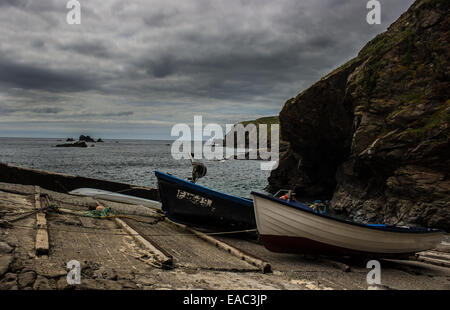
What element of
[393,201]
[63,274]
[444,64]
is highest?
[444,64]

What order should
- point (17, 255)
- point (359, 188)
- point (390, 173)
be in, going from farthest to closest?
1. point (359, 188)
2. point (390, 173)
3. point (17, 255)

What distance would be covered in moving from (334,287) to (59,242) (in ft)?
19.4

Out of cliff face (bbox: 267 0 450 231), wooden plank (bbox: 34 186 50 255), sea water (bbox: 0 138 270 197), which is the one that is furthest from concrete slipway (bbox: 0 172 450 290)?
sea water (bbox: 0 138 270 197)

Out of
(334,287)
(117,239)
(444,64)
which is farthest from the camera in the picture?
(444,64)

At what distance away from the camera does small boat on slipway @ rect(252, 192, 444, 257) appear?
7969 millimetres

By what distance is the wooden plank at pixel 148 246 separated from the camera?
622cm

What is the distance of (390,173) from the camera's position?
18.5m

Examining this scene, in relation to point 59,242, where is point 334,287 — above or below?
below

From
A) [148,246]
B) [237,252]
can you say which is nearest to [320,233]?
[237,252]

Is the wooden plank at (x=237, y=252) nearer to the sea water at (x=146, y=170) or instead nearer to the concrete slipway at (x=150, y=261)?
the concrete slipway at (x=150, y=261)

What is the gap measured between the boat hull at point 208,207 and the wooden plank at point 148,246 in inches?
81.1
